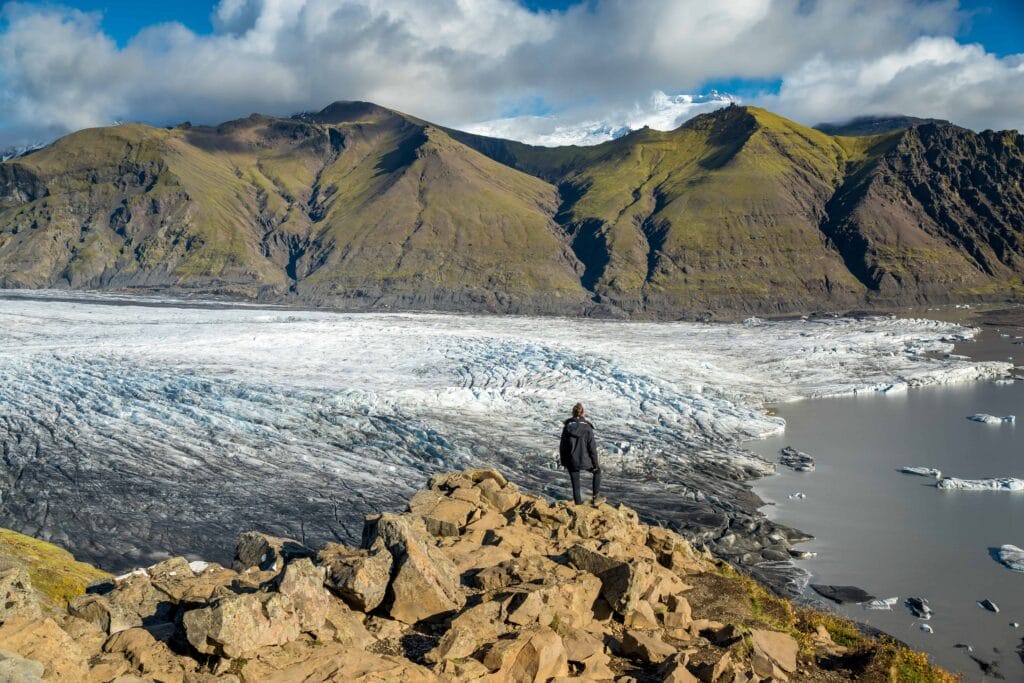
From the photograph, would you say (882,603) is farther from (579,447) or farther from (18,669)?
(18,669)

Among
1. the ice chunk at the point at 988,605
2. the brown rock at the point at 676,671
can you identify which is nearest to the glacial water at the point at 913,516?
the ice chunk at the point at 988,605

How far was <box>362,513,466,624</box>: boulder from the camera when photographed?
8.87 metres

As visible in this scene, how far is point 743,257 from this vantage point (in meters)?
122

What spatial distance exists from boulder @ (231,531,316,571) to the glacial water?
34.3 ft

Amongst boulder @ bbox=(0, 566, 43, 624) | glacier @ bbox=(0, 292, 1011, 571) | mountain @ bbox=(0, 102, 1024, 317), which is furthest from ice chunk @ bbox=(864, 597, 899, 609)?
mountain @ bbox=(0, 102, 1024, 317)

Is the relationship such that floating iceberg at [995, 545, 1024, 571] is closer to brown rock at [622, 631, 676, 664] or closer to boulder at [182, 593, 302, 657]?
brown rock at [622, 631, 676, 664]

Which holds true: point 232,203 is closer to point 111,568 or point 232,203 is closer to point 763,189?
point 763,189

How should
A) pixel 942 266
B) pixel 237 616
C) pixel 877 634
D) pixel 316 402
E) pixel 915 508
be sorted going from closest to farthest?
pixel 237 616
pixel 877 634
pixel 915 508
pixel 316 402
pixel 942 266

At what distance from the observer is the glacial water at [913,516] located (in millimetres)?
14062

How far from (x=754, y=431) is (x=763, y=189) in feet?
390

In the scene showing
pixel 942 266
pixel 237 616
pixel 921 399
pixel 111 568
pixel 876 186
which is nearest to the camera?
pixel 237 616

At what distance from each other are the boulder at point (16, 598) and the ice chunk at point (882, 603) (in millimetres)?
13895

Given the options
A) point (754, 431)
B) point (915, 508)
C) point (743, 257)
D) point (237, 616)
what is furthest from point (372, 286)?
point (237, 616)

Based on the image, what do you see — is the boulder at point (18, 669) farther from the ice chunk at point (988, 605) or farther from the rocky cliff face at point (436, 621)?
the ice chunk at point (988, 605)
